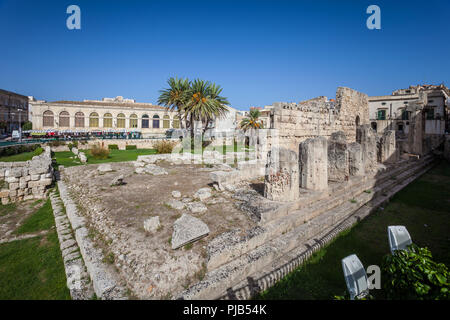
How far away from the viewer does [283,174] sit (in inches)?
191

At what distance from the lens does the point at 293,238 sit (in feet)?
13.3

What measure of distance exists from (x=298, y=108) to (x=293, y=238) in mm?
6768

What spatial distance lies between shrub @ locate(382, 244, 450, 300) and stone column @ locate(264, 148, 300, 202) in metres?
2.82

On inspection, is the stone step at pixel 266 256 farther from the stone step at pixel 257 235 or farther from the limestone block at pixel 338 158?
the limestone block at pixel 338 158

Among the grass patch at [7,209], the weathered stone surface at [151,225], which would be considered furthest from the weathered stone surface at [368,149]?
Result: the grass patch at [7,209]

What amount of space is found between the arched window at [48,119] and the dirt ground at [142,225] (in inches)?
1395

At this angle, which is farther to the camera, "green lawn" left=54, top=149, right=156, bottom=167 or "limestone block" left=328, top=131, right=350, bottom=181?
"green lawn" left=54, top=149, right=156, bottom=167

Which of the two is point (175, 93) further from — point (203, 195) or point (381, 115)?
point (381, 115)

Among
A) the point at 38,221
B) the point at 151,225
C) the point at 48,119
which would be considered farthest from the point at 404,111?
the point at 48,119

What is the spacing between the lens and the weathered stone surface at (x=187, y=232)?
349 centimetres

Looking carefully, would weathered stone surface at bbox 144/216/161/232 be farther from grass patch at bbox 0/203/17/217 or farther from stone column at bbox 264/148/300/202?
grass patch at bbox 0/203/17/217

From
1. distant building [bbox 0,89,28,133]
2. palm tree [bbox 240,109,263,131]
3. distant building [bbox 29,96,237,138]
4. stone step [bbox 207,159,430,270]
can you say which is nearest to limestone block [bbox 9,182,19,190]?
stone step [bbox 207,159,430,270]

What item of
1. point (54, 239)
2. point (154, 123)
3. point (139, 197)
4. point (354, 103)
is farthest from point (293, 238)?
point (154, 123)

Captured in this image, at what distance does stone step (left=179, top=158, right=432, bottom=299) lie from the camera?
2.84 meters
